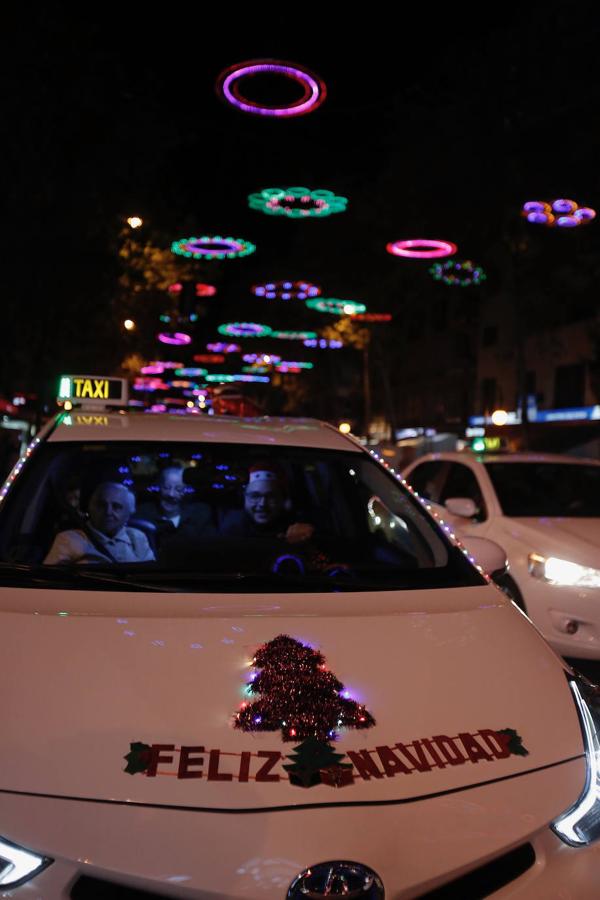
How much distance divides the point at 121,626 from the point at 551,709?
120cm

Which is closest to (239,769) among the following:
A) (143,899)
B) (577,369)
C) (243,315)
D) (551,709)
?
(143,899)

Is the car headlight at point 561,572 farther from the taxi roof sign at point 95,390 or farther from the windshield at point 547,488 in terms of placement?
the taxi roof sign at point 95,390

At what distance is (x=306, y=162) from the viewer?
3112 centimetres

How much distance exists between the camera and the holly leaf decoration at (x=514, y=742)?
2.47 metres

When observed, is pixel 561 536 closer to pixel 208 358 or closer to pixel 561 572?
pixel 561 572

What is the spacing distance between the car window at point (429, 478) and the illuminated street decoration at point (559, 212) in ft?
36.2

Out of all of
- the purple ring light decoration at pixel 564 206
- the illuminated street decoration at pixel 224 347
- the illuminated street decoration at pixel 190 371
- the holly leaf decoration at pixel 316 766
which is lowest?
the holly leaf decoration at pixel 316 766

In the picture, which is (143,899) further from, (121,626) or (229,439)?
(229,439)

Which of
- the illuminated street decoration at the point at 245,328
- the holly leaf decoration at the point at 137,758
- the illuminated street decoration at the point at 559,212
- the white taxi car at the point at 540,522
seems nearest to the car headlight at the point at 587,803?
the holly leaf decoration at the point at 137,758

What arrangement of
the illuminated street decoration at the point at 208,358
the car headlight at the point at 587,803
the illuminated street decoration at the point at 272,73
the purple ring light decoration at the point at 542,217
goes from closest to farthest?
the car headlight at the point at 587,803 < the illuminated street decoration at the point at 272,73 < the purple ring light decoration at the point at 542,217 < the illuminated street decoration at the point at 208,358

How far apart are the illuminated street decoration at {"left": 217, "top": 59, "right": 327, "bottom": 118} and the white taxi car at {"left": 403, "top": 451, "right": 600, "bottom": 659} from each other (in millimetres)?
6159

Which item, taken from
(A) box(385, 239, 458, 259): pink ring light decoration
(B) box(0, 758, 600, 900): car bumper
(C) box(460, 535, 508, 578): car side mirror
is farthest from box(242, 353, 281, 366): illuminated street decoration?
(B) box(0, 758, 600, 900): car bumper

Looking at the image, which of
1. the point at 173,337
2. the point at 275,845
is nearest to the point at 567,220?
the point at 275,845

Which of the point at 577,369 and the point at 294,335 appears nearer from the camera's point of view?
the point at 577,369
